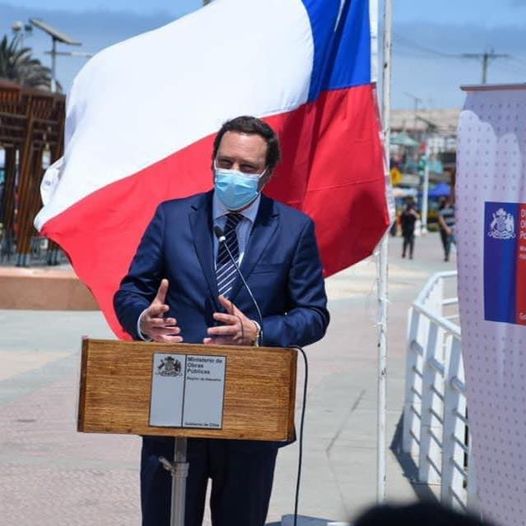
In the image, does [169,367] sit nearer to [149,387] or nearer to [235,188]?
[149,387]

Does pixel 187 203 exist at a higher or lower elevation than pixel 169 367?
higher

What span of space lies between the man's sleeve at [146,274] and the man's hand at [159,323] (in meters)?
0.23

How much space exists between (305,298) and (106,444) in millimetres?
5375

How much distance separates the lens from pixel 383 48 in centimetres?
668

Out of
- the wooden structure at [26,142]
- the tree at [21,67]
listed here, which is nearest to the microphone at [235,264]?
the wooden structure at [26,142]

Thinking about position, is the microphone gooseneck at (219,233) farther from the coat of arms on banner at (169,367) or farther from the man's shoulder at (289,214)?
the coat of arms on banner at (169,367)

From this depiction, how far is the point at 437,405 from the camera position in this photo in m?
9.00

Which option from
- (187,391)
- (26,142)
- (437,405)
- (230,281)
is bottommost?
(437,405)

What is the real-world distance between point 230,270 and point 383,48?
2.51 meters

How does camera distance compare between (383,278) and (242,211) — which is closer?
(242,211)

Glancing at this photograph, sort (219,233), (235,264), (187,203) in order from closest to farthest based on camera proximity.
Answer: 1. (219,233)
2. (235,264)
3. (187,203)

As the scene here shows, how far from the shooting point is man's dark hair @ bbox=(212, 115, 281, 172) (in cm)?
452

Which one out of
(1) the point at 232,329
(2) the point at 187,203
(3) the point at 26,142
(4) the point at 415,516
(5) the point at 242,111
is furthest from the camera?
(3) the point at 26,142

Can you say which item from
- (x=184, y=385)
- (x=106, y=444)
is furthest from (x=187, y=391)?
(x=106, y=444)
